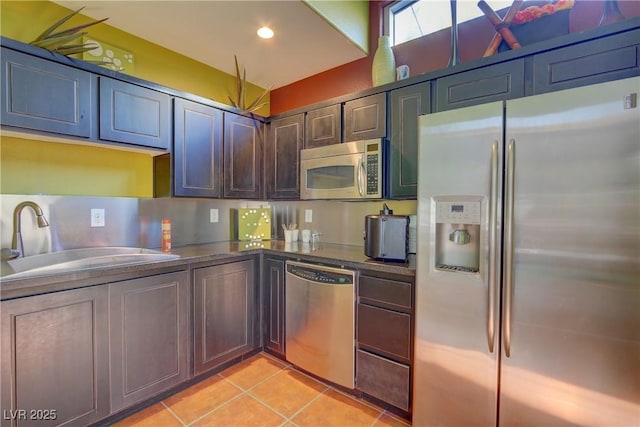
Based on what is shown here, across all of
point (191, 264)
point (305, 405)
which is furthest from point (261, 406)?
point (191, 264)

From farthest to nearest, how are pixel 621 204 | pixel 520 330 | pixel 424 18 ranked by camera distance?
pixel 424 18 < pixel 520 330 < pixel 621 204

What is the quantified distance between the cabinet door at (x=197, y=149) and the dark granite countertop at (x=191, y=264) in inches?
19.5

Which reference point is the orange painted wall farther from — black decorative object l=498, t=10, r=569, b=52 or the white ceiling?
black decorative object l=498, t=10, r=569, b=52

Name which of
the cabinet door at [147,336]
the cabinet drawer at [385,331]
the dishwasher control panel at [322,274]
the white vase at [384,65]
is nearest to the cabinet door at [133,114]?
the cabinet door at [147,336]

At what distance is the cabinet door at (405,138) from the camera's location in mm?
1904

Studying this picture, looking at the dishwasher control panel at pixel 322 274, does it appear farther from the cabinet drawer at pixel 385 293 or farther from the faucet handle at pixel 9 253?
the faucet handle at pixel 9 253

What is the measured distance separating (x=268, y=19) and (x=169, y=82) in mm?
1034

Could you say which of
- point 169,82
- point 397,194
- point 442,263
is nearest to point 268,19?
point 169,82

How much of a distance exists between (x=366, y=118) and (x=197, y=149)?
1.34 meters

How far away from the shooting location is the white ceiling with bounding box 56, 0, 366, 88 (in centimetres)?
194

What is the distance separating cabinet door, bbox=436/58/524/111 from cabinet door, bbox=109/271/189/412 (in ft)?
6.67

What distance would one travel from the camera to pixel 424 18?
7.80 ft

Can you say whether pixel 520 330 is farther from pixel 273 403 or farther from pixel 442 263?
pixel 273 403

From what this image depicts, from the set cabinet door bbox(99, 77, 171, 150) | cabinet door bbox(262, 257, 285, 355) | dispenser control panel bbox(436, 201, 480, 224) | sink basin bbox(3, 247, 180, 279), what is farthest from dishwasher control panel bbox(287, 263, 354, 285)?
cabinet door bbox(99, 77, 171, 150)
